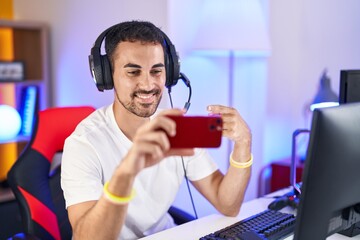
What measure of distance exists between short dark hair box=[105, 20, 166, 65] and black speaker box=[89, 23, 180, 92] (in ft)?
0.08

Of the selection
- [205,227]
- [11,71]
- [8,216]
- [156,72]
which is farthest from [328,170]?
[11,71]

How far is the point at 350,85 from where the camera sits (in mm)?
1122

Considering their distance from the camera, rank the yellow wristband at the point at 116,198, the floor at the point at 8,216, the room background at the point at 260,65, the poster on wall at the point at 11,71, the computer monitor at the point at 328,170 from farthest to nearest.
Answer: the poster on wall at the point at 11,71 → the floor at the point at 8,216 → the room background at the point at 260,65 → the yellow wristband at the point at 116,198 → the computer monitor at the point at 328,170

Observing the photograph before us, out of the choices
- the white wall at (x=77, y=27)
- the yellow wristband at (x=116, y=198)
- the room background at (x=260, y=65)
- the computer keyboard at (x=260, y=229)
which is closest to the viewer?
the yellow wristband at (x=116, y=198)

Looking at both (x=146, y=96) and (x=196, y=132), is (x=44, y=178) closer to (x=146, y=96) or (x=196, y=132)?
(x=146, y=96)

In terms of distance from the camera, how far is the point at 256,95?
7.03 feet

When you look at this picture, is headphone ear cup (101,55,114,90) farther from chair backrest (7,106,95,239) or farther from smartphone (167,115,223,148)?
smartphone (167,115,223,148)

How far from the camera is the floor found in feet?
7.09

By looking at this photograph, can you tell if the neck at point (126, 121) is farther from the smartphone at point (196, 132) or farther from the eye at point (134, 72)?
the smartphone at point (196, 132)

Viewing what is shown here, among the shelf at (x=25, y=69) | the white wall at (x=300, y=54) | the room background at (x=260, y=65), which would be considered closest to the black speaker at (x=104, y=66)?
the room background at (x=260, y=65)

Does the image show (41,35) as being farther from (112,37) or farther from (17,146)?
(112,37)

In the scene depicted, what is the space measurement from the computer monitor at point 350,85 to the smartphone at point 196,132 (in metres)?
0.54

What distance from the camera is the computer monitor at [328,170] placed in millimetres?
685

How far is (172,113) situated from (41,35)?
74.0 inches
